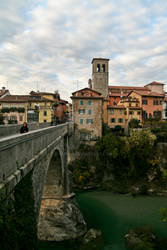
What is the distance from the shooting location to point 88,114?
40.4 meters

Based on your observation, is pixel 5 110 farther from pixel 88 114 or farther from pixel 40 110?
pixel 88 114

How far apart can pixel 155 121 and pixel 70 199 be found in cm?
3228

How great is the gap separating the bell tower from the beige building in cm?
1696

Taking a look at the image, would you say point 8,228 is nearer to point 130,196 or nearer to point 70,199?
point 70,199

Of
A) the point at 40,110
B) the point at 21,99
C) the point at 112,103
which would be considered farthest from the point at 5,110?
the point at 112,103

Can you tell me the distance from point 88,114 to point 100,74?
22.1m

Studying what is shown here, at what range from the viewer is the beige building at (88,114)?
4019 centimetres

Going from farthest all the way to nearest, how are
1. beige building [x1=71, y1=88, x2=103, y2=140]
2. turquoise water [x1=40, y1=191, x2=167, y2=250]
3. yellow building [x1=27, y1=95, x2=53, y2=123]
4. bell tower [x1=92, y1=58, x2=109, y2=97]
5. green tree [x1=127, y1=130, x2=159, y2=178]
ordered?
bell tower [x1=92, y1=58, x2=109, y2=97] → yellow building [x1=27, y1=95, x2=53, y2=123] → beige building [x1=71, y1=88, x2=103, y2=140] → green tree [x1=127, y1=130, x2=159, y2=178] → turquoise water [x1=40, y1=191, x2=167, y2=250]

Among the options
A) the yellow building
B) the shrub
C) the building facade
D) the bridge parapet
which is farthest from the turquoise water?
the shrub

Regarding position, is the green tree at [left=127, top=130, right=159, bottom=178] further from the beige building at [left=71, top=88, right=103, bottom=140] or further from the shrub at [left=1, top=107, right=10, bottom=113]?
the shrub at [left=1, top=107, right=10, bottom=113]

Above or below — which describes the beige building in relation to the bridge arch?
above

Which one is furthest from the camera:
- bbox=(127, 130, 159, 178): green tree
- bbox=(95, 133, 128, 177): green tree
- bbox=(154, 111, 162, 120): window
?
bbox=(154, 111, 162, 120): window

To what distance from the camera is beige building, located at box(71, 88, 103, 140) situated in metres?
40.2

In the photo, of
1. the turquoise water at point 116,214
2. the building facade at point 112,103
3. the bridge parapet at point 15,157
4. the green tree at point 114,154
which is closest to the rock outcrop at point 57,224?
the turquoise water at point 116,214
